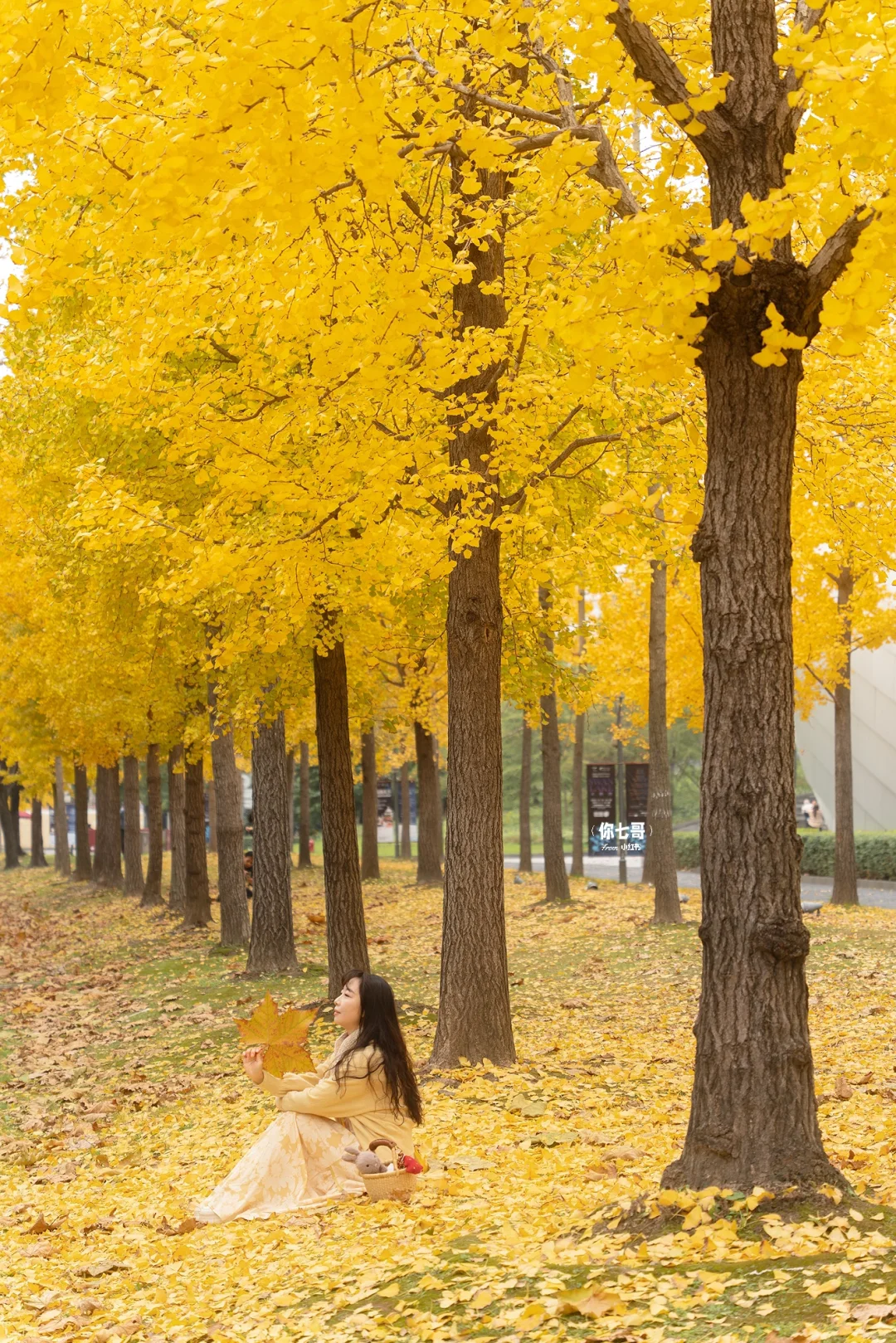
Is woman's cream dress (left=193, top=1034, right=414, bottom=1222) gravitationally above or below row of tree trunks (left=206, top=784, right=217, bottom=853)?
below

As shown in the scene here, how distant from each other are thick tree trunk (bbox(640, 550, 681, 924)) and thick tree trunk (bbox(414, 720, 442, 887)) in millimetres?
8995

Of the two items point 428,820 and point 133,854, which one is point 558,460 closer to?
point 428,820

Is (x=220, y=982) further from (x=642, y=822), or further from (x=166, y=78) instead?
(x=642, y=822)

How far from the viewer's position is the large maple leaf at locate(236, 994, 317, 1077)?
6.34 meters

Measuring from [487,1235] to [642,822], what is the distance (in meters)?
20.9

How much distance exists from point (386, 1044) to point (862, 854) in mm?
24823

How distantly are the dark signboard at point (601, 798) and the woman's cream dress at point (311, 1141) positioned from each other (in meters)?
17.4

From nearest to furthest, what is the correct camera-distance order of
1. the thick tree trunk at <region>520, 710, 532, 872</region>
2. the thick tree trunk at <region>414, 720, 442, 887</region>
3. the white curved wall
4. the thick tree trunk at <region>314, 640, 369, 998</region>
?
the thick tree trunk at <region>314, 640, 369, 998</region> → the thick tree trunk at <region>414, 720, 442, 887</region> → the thick tree trunk at <region>520, 710, 532, 872</region> → the white curved wall

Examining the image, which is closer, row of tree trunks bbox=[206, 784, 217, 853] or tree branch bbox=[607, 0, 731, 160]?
tree branch bbox=[607, 0, 731, 160]

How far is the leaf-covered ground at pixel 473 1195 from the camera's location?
433cm

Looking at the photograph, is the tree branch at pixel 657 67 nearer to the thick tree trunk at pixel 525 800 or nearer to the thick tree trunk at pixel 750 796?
the thick tree trunk at pixel 750 796

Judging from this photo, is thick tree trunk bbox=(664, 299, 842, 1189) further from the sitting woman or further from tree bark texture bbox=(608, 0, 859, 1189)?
the sitting woman

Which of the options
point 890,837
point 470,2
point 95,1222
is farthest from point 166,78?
point 890,837

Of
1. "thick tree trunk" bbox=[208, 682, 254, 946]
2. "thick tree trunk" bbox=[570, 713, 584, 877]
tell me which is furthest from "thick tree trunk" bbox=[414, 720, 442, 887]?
"thick tree trunk" bbox=[208, 682, 254, 946]
